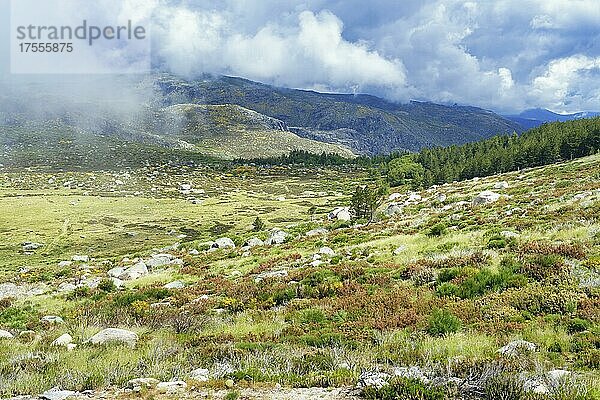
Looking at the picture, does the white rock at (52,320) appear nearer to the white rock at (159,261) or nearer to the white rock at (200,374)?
the white rock at (200,374)

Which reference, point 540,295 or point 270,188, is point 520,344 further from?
point 270,188

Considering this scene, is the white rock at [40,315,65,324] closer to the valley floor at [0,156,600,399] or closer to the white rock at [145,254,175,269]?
the valley floor at [0,156,600,399]

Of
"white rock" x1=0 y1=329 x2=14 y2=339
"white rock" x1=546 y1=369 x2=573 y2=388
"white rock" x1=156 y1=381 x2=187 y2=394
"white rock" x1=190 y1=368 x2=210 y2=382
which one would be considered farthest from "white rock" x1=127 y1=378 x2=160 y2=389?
"white rock" x1=0 y1=329 x2=14 y2=339

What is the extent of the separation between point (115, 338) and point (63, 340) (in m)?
2.02

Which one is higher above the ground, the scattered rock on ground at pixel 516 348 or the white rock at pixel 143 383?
the scattered rock on ground at pixel 516 348

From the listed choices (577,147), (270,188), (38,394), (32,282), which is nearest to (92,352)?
(38,394)

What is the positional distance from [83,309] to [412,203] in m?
49.0

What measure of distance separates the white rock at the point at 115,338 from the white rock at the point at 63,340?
0.92m

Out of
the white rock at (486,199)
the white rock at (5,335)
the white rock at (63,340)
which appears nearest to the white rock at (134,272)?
the white rock at (5,335)

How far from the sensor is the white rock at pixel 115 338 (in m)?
12.5

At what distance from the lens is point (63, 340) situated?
1338 cm

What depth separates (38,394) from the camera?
338 inches

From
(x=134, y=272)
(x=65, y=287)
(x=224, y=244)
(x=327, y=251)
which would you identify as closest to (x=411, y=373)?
(x=327, y=251)

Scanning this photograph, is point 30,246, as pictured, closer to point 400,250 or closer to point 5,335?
point 5,335
